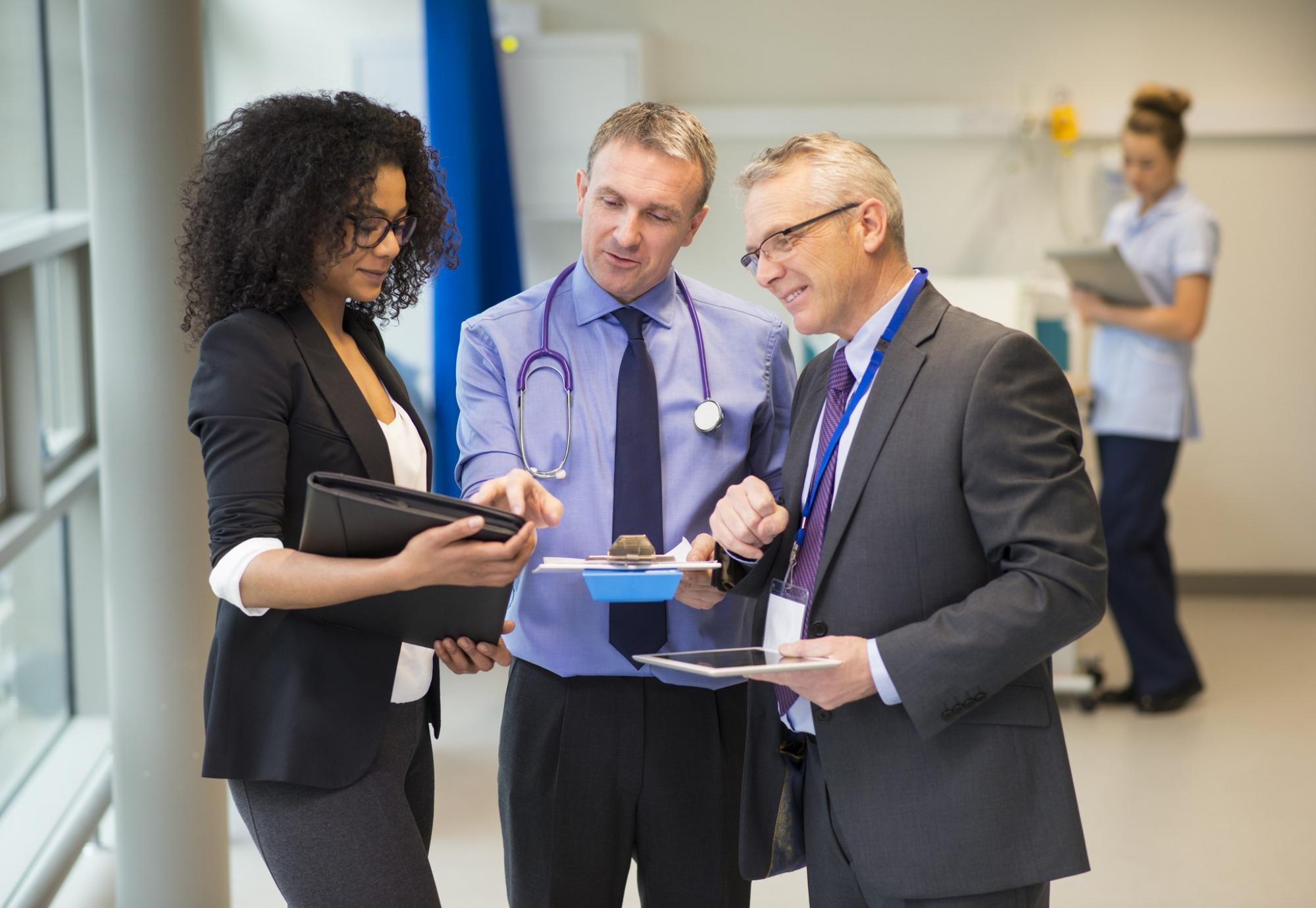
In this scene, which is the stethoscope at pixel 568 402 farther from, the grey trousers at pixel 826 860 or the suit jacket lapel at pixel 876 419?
the grey trousers at pixel 826 860

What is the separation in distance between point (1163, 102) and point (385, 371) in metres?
3.63

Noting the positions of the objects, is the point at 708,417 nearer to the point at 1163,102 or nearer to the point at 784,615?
the point at 784,615

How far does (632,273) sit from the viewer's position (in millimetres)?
1928

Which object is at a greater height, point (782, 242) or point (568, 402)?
point (782, 242)

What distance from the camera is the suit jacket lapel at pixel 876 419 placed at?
155cm

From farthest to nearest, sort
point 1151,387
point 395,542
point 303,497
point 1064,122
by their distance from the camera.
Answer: point 1064,122 → point 1151,387 → point 303,497 → point 395,542

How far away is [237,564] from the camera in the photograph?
141cm

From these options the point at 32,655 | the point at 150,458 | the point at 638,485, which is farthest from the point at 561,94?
the point at 638,485

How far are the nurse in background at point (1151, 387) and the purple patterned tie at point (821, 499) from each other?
116 inches

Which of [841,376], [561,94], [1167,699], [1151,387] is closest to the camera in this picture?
[841,376]

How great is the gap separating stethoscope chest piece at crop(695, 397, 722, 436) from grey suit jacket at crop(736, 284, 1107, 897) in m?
0.38

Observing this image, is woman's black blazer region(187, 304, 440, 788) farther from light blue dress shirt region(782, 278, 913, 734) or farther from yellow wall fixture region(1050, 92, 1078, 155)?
yellow wall fixture region(1050, 92, 1078, 155)

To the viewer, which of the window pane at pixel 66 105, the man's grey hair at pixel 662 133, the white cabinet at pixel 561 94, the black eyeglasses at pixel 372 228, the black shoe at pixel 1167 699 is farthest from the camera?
the white cabinet at pixel 561 94

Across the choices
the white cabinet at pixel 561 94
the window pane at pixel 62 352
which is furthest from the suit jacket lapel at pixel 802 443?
the white cabinet at pixel 561 94
